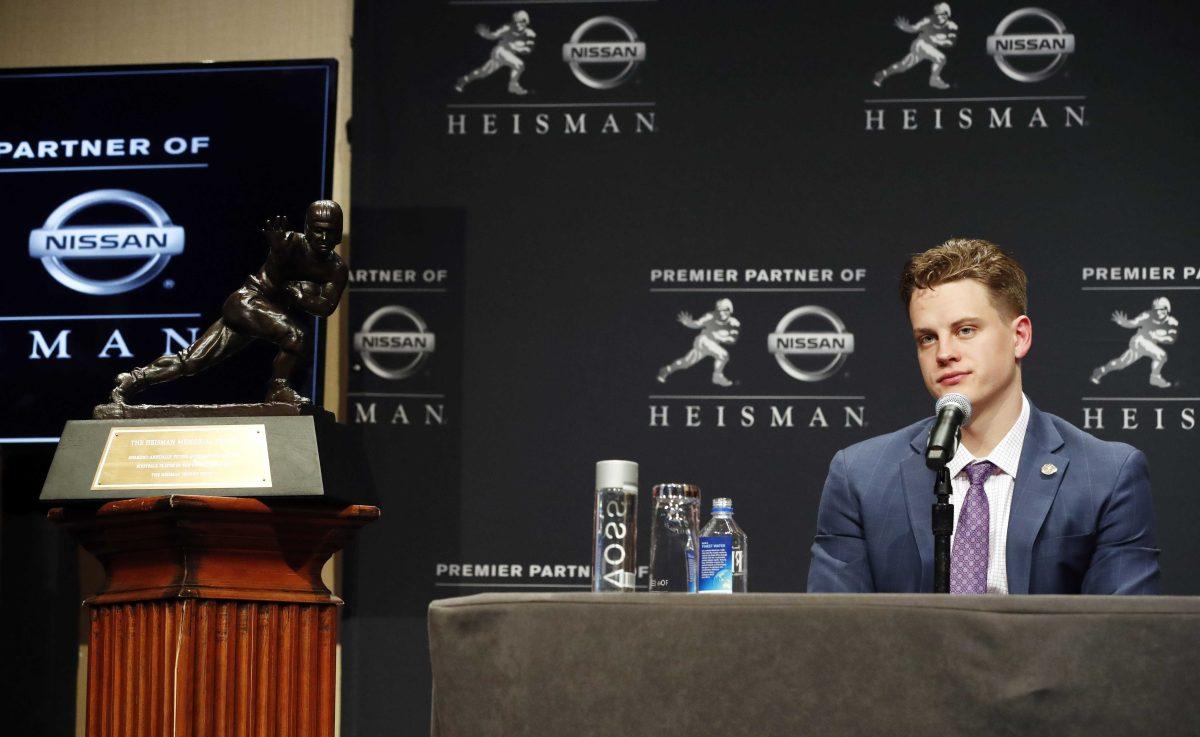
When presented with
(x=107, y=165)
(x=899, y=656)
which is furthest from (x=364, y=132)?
(x=899, y=656)

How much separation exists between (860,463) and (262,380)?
1611mm

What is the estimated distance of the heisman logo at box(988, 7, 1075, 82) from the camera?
12.0 feet

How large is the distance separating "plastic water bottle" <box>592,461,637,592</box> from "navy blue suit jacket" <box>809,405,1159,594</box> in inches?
23.7

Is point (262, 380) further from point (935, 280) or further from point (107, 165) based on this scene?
point (935, 280)

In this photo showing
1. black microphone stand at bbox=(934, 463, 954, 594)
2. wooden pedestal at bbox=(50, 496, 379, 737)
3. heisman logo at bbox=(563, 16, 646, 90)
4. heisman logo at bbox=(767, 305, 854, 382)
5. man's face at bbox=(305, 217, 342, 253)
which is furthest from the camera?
heisman logo at bbox=(563, 16, 646, 90)

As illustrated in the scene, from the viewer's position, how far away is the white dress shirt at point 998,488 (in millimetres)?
2291

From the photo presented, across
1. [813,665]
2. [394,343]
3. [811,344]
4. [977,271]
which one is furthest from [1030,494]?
[394,343]

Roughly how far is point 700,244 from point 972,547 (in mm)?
1611

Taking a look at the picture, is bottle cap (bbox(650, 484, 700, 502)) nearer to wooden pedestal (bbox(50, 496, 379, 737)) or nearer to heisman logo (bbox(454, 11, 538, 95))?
wooden pedestal (bbox(50, 496, 379, 737))

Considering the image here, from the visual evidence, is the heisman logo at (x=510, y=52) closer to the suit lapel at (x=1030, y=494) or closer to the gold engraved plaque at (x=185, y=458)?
the gold engraved plaque at (x=185, y=458)

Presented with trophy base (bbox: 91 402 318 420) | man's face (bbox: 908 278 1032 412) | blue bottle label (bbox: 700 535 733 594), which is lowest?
blue bottle label (bbox: 700 535 733 594)

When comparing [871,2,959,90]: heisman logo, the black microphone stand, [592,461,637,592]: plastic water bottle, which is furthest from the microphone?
[871,2,959,90]: heisman logo

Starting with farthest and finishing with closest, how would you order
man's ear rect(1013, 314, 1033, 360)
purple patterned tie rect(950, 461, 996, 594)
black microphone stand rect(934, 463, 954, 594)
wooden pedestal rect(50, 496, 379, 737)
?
1. wooden pedestal rect(50, 496, 379, 737)
2. man's ear rect(1013, 314, 1033, 360)
3. purple patterned tie rect(950, 461, 996, 594)
4. black microphone stand rect(934, 463, 954, 594)

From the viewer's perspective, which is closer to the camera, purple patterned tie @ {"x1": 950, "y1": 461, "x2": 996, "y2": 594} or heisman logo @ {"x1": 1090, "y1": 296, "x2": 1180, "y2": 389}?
purple patterned tie @ {"x1": 950, "y1": 461, "x2": 996, "y2": 594}
